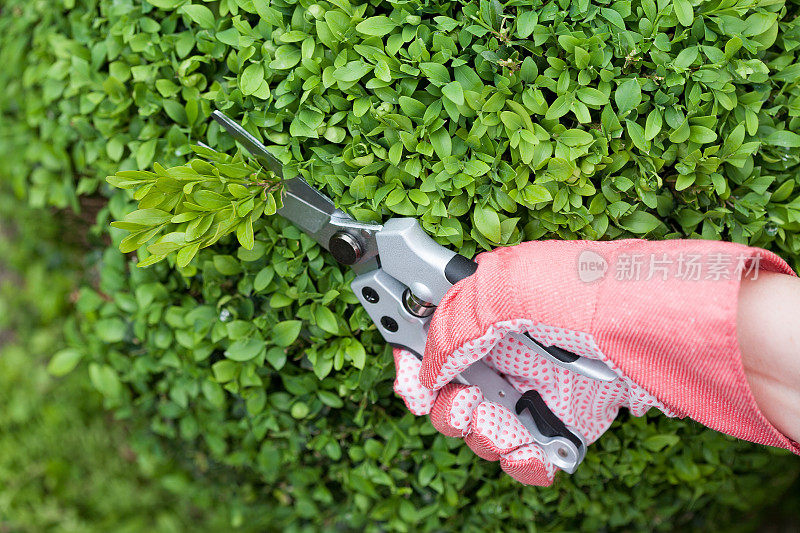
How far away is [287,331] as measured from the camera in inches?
55.4

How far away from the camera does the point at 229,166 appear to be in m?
1.17

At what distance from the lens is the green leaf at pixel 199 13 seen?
1310 mm

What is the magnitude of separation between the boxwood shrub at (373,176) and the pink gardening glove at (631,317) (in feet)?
0.52

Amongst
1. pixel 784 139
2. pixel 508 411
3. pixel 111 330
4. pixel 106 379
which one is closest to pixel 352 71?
pixel 508 411

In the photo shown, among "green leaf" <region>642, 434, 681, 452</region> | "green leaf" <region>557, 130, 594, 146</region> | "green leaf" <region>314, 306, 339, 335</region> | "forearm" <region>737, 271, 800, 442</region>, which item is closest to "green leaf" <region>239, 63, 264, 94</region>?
"green leaf" <region>314, 306, 339, 335</region>

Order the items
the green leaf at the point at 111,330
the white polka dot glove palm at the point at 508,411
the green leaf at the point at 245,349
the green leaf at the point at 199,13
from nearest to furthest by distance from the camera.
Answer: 1. the white polka dot glove palm at the point at 508,411
2. the green leaf at the point at 199,13
3. the green leaf at the point at 245,349
4. the green leaf at the point at 111,330

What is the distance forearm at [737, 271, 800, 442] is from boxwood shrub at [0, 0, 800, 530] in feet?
0.88

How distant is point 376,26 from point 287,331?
0.64 meters

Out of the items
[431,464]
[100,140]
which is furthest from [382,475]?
[100,140]

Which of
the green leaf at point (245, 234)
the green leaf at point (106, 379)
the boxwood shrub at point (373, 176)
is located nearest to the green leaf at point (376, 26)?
the boxwood shrub at point (373, 176)

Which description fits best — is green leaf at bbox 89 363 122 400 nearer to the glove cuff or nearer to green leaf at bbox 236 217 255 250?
green leaf at bbox 236 217 255 250

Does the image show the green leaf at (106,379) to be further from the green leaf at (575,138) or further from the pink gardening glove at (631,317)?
the green leaf at (575,138)

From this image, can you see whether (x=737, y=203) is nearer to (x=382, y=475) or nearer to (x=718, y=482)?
(x=718, y=482)

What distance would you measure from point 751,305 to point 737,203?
0.34 metres
